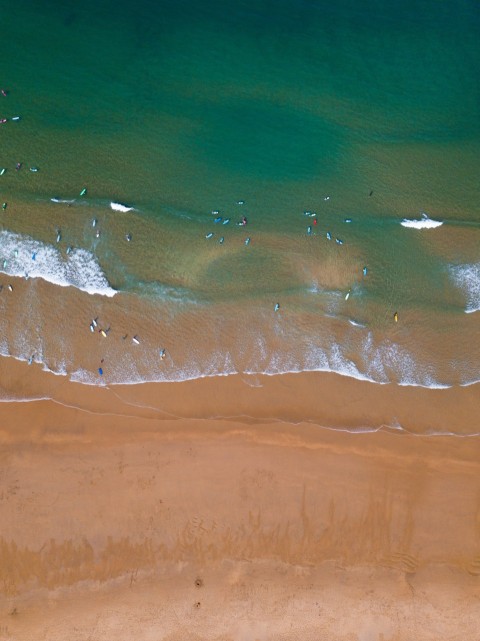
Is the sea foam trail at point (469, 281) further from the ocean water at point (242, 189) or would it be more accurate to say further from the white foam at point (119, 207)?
the white foam at point (119, 207)

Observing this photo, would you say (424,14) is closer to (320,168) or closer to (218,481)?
(320,168)

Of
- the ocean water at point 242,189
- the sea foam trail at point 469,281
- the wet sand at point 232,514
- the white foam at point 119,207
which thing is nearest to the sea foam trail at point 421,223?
the ocean water at point 242,189

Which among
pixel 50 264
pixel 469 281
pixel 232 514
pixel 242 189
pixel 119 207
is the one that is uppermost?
pixel 242 189

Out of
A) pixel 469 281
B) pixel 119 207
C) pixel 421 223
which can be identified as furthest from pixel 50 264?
pixel 469 281

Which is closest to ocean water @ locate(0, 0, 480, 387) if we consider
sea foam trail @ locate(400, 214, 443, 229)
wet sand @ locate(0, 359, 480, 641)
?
sea foam trail @ locate(400, 214, 443, 229)

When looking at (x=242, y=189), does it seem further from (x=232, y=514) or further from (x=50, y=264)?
(x=232, y=514)

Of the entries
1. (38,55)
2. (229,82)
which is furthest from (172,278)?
(38,55)

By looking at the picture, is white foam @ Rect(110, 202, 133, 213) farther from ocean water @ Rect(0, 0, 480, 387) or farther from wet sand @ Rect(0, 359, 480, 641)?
wet sand @ Rect(0, 359, 480, 641)
